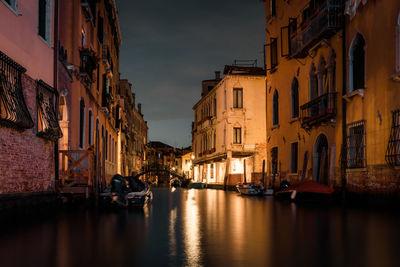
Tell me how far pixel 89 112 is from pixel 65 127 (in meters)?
5.35

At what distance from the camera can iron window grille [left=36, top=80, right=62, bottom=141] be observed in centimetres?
1309

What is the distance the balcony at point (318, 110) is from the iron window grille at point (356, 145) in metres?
1.35

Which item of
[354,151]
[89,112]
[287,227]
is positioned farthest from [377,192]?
[89,112]

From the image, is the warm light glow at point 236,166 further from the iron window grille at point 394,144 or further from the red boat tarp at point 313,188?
the iron window grille at point 394,144

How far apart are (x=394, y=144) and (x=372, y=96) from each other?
103 inches

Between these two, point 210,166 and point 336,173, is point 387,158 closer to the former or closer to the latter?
point 336,173

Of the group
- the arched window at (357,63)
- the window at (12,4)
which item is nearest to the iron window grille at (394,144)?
the arched window at (357,63)

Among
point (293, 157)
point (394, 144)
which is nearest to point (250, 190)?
point (293, 157)

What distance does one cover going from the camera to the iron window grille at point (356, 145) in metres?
17.5

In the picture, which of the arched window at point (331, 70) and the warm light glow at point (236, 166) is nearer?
the arched window at point (331, 70)

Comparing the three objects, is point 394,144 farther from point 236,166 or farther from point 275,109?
point 236,166

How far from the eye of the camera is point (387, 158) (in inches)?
606

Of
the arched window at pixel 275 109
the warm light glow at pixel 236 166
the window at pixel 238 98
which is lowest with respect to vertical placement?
the warm light glow at pixel 236 166

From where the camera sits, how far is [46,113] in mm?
13547
